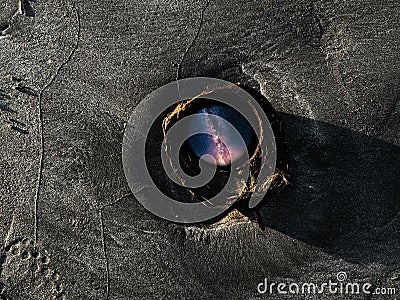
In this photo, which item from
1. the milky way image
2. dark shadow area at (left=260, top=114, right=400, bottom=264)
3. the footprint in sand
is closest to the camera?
the milky way image

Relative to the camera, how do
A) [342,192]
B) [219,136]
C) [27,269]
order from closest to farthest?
[219,136]
[342,192]
[27,269]

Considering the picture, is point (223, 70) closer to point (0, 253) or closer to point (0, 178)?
point (0, 178)

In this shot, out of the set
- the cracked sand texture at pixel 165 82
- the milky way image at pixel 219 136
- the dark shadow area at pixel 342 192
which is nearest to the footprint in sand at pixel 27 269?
the cracked sand texture at pixel 165 82

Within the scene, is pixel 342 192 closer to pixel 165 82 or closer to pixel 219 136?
pixel 219 136

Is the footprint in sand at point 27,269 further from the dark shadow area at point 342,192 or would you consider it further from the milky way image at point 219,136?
the dark shadow area at point 342,192

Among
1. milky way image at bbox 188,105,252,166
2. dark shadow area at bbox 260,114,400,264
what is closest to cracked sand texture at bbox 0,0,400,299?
dark shadow area at bbox 260,114,400,264

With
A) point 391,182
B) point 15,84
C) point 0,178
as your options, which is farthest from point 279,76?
point 0,178

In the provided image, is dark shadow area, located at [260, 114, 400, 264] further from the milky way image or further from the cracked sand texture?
the milky way image

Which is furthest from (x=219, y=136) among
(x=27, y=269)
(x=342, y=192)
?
(x=27, y=269)

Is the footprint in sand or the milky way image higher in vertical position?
the milky way image
